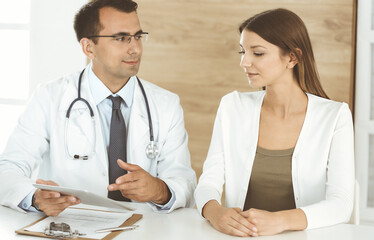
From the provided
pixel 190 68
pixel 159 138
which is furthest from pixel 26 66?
pixel 159 138

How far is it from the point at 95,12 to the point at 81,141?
1.99ft

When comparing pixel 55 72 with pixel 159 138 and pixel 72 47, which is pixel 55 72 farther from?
pixel 159 138

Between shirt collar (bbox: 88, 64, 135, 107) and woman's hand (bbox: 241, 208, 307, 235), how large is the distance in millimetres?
870

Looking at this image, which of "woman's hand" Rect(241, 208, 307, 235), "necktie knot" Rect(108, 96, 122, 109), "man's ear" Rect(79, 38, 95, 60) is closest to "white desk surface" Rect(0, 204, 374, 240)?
"woman's hand" Rect(241, 208, 307, 235)

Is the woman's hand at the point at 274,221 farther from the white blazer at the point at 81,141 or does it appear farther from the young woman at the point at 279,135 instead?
the white blazer at the point at 81,141

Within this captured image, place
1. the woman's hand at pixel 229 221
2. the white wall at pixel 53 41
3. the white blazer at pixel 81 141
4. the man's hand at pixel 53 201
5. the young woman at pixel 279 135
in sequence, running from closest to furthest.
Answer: the woman's hand at pixel 229 221, the man's hand at pixel 53 201, the young woman at pixel 279 135, the white blazer at pixel 81 141, the white wall at pixel 53 41

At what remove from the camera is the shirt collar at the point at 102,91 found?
2254 millimetres

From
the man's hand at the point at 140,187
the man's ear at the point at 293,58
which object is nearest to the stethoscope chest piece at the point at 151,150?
the man's hand at the point at 140,187

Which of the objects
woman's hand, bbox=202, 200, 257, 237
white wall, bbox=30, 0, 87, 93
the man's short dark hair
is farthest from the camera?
white wall, bbox=30, 0, 87, 93

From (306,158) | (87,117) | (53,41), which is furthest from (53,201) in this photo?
(53,41)

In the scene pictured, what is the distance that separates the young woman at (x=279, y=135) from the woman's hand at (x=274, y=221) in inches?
8.0

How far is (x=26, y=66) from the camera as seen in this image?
3.68 m

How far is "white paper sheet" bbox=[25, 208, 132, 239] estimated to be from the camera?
64.0 inches

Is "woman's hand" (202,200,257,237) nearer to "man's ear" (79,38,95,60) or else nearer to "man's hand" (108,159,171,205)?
"man's hand" (108,159,171,205)
